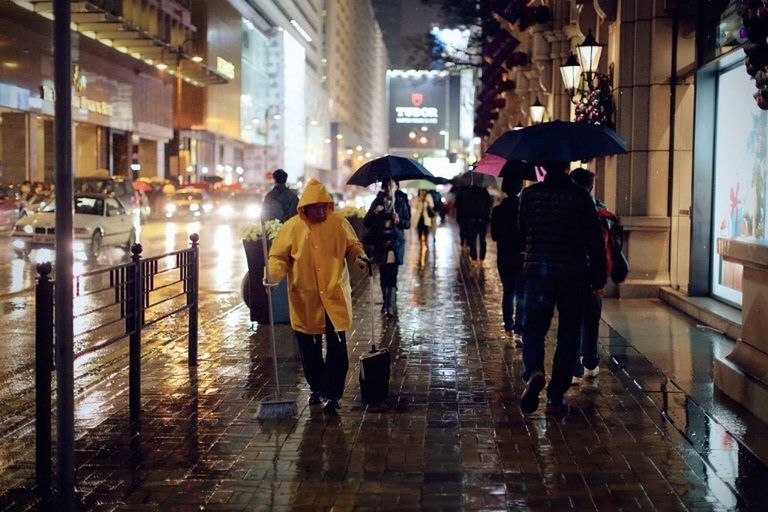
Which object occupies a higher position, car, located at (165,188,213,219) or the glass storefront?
the glass storefront

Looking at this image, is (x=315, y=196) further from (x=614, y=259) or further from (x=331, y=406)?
(x=614, y=259)

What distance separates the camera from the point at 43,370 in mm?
5938

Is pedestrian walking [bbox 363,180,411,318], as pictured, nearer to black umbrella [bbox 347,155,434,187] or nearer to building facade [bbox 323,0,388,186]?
black umbrella [bbox 347,155,434,187]

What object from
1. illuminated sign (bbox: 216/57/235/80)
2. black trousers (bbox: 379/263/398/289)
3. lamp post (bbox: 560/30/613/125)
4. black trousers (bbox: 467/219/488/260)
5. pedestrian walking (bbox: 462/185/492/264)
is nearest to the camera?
black trousers (bbox: 379/263/398/289)

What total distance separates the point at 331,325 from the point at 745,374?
3106 millimetres

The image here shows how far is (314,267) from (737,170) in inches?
298

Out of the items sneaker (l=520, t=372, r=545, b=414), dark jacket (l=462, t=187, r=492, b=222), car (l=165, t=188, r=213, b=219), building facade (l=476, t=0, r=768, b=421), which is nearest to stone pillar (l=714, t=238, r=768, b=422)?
sneaker (l=520, t=372, r=545, b=414)

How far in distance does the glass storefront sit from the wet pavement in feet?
8.57

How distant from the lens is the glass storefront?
40.1ft

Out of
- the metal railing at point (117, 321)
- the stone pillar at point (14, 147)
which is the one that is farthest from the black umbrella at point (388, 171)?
the stone pillar at point (14, 147)

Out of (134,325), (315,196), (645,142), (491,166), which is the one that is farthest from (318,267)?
(645,142)

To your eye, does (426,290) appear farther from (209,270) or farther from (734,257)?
(734,257)

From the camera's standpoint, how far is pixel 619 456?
650 cm

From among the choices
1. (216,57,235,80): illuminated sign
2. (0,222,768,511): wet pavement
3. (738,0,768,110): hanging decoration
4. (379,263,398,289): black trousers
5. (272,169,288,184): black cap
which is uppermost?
(216,57,235,80): illuminated sign
